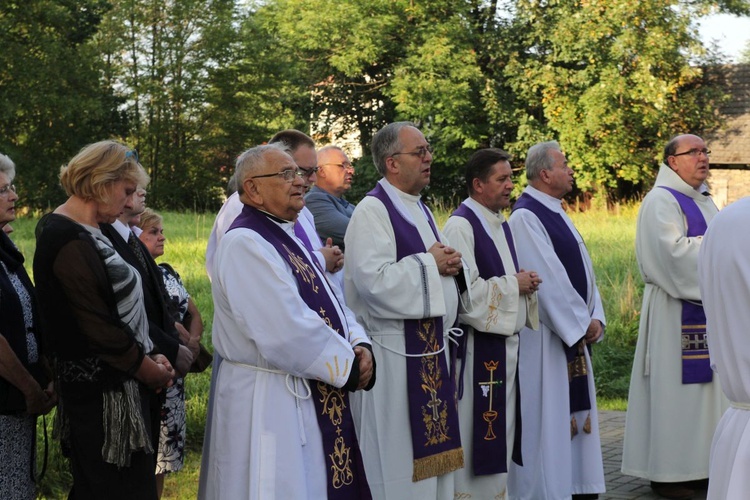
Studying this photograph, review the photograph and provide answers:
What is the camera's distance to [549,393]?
6.34m

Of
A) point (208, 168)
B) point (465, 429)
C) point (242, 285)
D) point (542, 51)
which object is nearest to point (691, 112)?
point (542, 51)

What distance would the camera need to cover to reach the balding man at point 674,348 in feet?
22.0

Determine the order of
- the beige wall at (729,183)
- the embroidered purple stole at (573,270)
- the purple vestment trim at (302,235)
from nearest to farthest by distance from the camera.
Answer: the purple vestment trim at (302,235), the embroidered purple stole at (573,270), the beige wall at (729,183)

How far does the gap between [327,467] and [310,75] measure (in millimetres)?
32121

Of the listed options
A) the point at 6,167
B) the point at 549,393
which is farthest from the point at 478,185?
the point at 6,167

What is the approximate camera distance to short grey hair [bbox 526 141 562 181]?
21.7 feet

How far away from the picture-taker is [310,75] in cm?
3541

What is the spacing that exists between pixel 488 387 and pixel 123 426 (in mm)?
2698

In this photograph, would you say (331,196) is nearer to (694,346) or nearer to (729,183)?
(694,346)

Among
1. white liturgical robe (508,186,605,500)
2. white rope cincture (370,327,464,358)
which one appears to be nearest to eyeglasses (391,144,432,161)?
white rope cincture (370,327,464,358)

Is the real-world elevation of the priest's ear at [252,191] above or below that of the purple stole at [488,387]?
above

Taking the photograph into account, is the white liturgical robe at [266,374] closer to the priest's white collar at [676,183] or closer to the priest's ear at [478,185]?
the priest's ear at [478,185]

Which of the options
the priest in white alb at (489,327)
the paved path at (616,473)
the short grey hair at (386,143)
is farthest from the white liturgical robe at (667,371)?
the short grey hair at (386,143)

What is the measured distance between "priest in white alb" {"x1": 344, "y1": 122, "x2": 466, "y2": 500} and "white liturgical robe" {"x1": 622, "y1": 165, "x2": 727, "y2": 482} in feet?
6.37
